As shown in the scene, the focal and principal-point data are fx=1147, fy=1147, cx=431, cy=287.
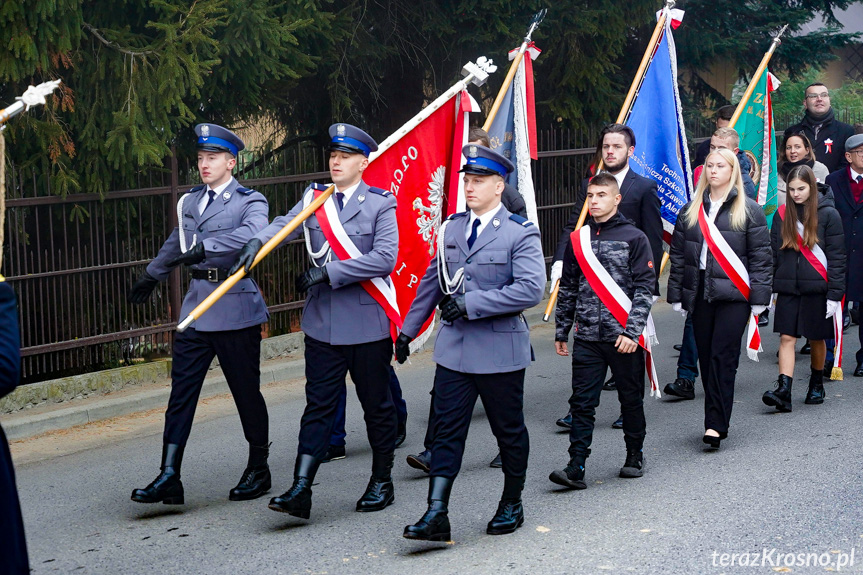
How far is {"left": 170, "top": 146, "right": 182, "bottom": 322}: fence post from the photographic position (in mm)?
9609

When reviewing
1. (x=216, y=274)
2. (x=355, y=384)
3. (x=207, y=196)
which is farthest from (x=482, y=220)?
(x=207, y=196)

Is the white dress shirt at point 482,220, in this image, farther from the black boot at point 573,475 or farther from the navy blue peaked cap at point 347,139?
the black boot at point 573,475

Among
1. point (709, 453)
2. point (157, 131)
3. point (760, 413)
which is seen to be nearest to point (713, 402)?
point (709, 453)

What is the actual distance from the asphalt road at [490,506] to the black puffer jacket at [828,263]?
83cm

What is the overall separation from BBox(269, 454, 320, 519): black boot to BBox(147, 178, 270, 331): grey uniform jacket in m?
0.89

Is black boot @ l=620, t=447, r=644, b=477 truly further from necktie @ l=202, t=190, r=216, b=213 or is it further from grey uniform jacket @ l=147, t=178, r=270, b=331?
necktie @ l=202, t=190, r=216, b=213

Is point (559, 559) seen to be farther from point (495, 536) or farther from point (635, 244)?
point (635, 244)

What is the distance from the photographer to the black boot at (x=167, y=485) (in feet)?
19.4

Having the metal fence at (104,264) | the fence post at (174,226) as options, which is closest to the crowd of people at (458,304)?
the metal fence at (104,264)

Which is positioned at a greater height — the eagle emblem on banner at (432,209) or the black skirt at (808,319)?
the eagle emblem on banner at (432,209)

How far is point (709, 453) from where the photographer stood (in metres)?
6.99

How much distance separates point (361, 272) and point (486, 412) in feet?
3.15

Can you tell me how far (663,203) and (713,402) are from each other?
223 cm

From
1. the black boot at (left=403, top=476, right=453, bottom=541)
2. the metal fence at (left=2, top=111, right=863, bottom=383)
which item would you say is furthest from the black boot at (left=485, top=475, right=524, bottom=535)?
the metal fence at (left=2, top=111, right=863, bottom=383)
